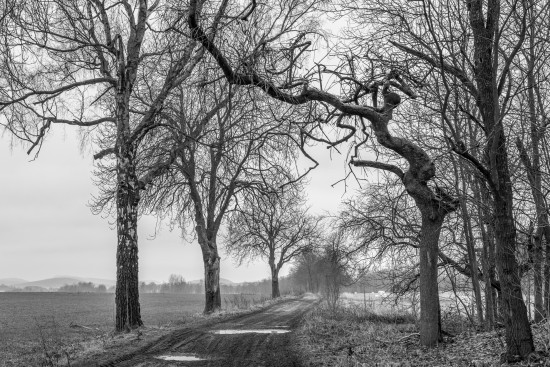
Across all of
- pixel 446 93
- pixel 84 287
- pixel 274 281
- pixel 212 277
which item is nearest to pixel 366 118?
pixel 446 93

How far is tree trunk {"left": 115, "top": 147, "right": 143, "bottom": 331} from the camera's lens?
441 inches

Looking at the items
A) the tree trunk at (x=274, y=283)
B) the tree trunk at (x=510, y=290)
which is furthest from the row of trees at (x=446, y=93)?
the tree trunk at (x=274, y=283)

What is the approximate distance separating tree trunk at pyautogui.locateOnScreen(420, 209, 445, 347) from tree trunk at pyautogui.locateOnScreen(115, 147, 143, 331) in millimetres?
7045

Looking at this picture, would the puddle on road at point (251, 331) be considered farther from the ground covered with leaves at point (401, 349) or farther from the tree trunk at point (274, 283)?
the tree trunk at point (274, 283)

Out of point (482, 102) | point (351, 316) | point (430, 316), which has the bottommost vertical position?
point (351, 316)

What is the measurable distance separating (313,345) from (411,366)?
10.0 feet

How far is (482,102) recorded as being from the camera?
6492mm

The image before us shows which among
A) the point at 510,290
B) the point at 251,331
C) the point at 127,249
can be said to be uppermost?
the point at 127,249

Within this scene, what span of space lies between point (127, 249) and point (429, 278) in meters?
7.36

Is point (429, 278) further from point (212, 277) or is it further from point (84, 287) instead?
point (84, 287)

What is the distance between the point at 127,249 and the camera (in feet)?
37.3

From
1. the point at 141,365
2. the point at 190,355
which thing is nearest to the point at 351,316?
the point at 190,355

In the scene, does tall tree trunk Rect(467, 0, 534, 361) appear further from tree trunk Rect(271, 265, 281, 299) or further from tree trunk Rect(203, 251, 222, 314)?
tree trunk Rect(271, 265, 281, 299)

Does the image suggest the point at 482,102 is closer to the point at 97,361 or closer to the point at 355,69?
the point at 355,69
